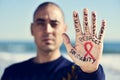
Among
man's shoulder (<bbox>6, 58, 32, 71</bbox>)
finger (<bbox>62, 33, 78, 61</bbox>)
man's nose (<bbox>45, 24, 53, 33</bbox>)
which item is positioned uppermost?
man's nose (<bbox>45, 24, 53, 33</bbox>)

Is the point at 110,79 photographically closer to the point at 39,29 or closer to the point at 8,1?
the point at 39,29

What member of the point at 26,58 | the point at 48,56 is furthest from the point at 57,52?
the point at 26,58

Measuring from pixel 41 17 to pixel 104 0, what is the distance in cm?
36

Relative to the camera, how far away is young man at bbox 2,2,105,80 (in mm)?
1271

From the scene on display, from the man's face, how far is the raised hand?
86 mm

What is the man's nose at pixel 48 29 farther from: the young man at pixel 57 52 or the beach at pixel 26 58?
the beach at pixel 26 58

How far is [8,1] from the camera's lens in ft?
4.70

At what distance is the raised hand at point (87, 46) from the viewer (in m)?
1.26

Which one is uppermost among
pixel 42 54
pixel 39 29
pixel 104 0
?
pixel 104 0

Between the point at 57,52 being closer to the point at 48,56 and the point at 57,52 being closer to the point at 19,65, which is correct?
the point at 48,56

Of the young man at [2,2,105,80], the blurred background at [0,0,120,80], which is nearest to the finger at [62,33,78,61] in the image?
the young man at [2,2,105,80]

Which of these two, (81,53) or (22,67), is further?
(22,67)

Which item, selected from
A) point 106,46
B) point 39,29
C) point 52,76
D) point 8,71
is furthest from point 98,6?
point 8,71

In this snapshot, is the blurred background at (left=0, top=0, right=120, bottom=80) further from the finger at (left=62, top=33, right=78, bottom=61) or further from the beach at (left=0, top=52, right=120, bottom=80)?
the finger at (left=62, top=33, right=78, bottom=61)
